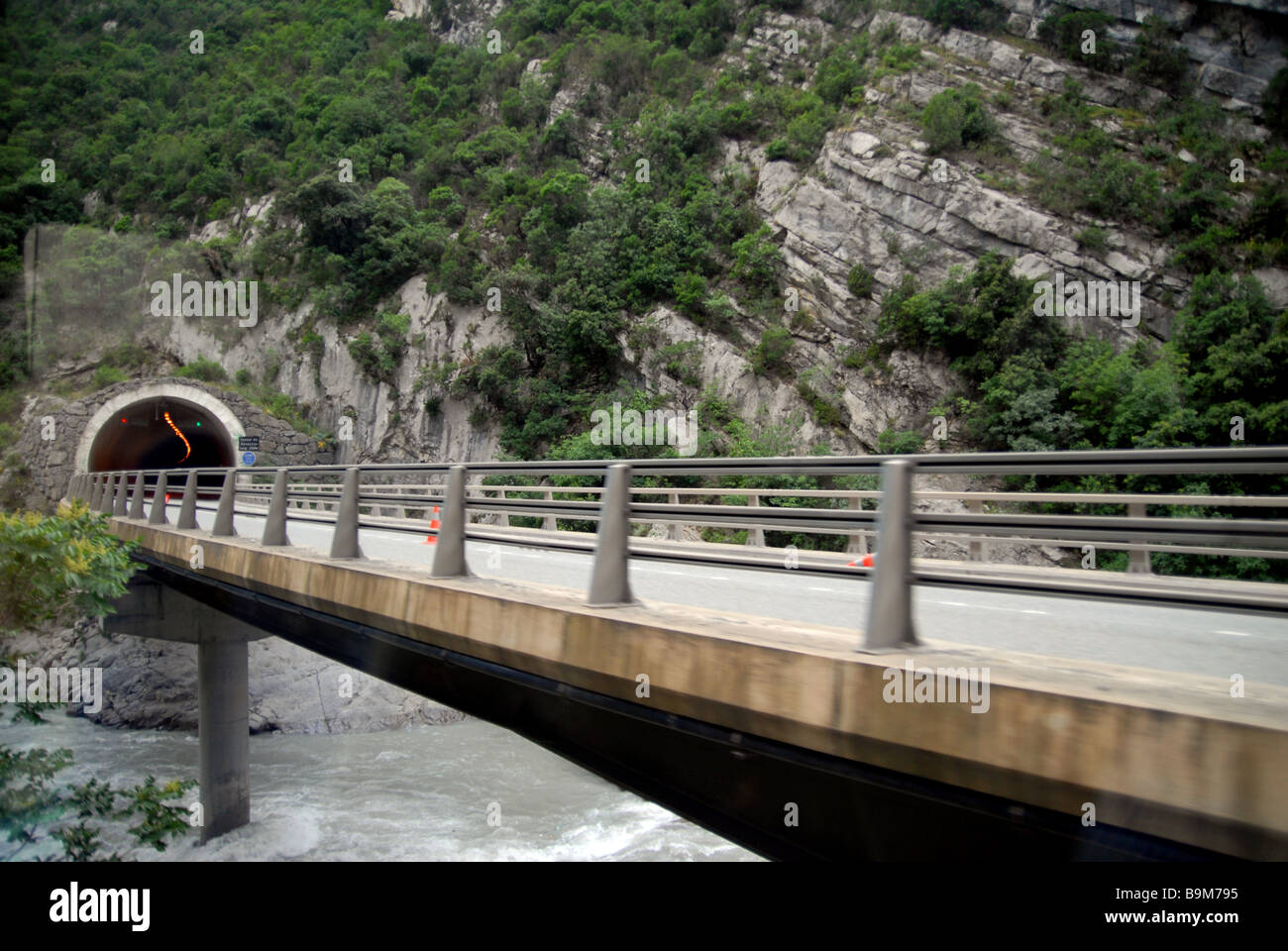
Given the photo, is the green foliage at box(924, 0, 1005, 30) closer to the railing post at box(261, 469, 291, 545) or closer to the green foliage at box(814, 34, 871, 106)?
the green foliage at box(814, 34, 871, 106)

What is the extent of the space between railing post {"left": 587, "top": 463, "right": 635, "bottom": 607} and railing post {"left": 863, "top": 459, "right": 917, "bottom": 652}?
66.7 inches

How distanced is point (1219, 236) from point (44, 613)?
126 feet

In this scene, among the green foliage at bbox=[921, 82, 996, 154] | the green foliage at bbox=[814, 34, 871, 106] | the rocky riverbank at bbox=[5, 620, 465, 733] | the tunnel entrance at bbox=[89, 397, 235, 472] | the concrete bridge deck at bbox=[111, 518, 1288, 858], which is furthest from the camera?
the green foliage at bbox=[814, 34, 871, 106]

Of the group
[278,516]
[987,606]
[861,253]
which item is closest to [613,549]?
[987,606]

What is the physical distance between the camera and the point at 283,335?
45812 millimetres

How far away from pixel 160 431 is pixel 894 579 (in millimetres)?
46727

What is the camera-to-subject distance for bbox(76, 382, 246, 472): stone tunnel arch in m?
34.4

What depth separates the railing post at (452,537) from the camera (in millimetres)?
6055

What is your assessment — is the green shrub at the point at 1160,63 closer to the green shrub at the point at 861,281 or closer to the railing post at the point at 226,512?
the green shrub at the point at 861,281

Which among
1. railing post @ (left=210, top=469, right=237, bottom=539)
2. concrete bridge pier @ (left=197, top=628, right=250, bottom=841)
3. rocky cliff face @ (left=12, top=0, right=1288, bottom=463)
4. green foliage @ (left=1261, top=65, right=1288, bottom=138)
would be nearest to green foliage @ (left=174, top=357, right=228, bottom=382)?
rocky cliff face @ (left=12, top=0, right=1288, bottom=463)

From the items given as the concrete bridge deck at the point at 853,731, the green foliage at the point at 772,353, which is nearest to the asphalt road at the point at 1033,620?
the concrete bridge deck at the point at 853,731
